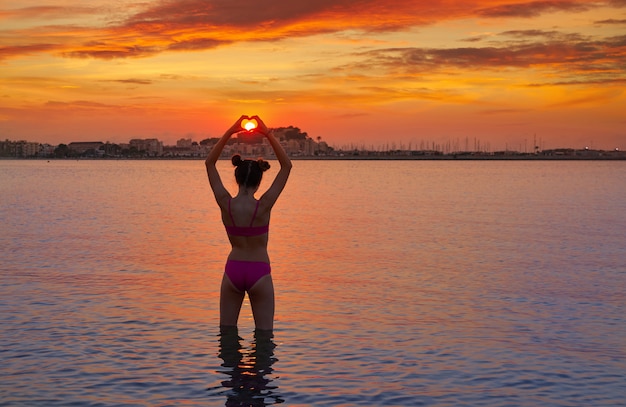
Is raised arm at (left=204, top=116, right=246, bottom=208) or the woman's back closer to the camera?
raised arm at (left=204, top=116, right=246, bottom=208)

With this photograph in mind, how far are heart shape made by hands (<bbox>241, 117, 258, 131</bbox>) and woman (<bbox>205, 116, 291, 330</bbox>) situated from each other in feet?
0.09

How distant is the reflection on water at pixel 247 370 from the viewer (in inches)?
394

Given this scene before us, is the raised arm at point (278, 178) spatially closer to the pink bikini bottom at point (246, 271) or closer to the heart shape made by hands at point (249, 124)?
the heart shape made by hands at point (249, 124)

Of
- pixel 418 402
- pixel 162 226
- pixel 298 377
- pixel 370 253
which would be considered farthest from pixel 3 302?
pixel 162 226

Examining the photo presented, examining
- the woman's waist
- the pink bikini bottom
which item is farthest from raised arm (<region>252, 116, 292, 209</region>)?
the pink bikini bottom

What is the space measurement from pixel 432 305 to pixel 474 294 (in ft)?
6.14

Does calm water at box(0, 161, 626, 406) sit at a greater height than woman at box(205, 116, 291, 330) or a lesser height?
lesser

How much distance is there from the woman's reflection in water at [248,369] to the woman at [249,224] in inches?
22.2

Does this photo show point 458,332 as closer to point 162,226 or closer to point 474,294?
point 474,294

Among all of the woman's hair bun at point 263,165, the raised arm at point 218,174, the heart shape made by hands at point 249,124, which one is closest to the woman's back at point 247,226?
the raised arm at point 218,174

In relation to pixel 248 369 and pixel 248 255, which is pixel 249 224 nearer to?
pixel 248 255

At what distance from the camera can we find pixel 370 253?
2628 cm

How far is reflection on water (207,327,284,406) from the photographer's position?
10.0 metres

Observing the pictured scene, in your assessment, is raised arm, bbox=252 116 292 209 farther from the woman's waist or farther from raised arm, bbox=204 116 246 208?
the woman's waist
